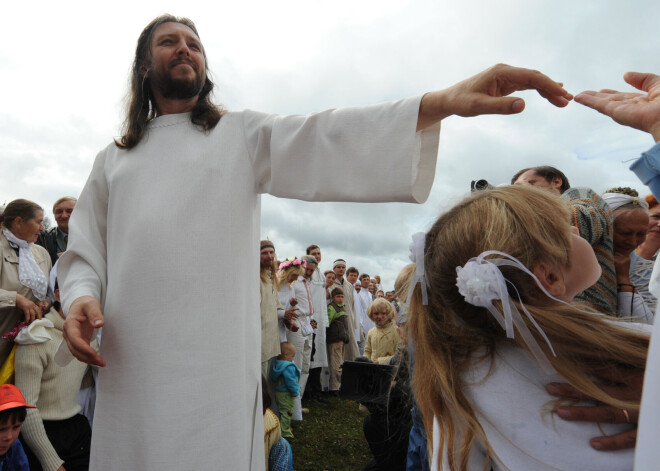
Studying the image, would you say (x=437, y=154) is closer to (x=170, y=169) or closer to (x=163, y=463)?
(x=170, y=169)

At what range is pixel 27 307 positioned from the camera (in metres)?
3.40

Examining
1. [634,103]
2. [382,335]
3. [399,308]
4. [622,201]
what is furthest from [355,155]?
[382,335]

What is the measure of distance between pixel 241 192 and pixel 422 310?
0.77m

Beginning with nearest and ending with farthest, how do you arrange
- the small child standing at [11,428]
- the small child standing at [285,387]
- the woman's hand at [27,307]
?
the small child standing at [11,428] < the woman's hand at [27,307] < the small child standing at [285,387]

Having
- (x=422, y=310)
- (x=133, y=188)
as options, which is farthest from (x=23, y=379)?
(x=422, y=310)

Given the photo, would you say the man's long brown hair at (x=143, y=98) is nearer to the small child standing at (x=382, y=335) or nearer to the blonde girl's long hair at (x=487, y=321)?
the blonde girl's long hair at (x=487, y=321)

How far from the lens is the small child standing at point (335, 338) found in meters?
8.94

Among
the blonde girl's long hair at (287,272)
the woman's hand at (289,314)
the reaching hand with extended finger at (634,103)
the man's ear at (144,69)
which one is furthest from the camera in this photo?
the blonde girl's long hair at (287,272)

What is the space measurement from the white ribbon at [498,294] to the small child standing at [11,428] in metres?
2.89

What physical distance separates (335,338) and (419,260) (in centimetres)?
776

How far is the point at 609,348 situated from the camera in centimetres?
120

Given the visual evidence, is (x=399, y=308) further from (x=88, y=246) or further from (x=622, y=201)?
(x=88, y=246)

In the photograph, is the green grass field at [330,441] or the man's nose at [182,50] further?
the green grass field at [330,441]

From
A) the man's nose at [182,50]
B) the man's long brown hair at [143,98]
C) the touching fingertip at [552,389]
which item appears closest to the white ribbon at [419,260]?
the touching fingertip at [552,389]
